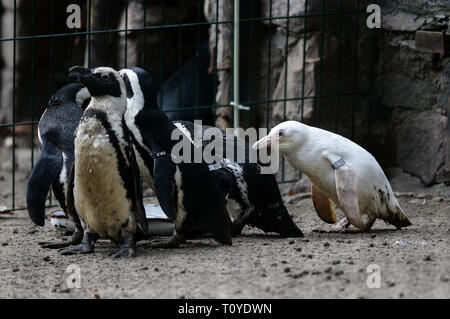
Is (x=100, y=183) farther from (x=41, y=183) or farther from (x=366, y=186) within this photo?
(x=366, y=186)

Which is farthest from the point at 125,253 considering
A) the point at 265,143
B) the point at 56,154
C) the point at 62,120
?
the point at 265,143

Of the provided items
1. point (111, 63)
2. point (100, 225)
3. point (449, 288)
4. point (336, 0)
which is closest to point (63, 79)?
point (111, 63)

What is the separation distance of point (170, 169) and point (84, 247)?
2.39 ft

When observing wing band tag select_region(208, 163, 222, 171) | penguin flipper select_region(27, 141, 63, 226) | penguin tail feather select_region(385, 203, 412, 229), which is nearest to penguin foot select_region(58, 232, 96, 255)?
penguin flipper select_region(27, 141, 63, 226)

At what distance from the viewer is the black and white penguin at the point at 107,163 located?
5.04 meters

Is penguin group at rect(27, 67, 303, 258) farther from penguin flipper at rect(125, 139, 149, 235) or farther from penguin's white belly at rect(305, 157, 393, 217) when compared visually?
penguin's white belly at rect(305, 157, 393, 217)

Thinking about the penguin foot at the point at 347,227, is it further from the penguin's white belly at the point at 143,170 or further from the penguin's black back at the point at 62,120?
the penguin's black back at the point at 62,120

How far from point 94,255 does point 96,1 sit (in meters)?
4.40

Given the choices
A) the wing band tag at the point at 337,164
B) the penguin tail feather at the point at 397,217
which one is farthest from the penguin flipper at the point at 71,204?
the penguin tail feather at the point at 397,217

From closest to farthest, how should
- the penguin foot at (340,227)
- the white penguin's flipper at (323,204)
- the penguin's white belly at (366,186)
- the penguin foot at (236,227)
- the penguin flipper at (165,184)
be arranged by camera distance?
the penguin flipper at (165,184), the penguin's white belly at (366,186), the penguin foot at (236,227), the penguin foot at (340,227), the white penguin's flipper at (323,204)

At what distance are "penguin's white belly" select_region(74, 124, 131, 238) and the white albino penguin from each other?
1.03 m

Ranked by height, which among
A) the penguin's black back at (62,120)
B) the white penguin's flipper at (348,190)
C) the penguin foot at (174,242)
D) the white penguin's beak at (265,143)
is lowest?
the penguin foot at (174,242)

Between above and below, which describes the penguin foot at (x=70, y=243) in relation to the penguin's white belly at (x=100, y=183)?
below

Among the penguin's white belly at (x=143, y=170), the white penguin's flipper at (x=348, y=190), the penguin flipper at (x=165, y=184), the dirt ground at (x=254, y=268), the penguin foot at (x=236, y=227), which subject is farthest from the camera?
the penguin foot at (x=236, y=227)
